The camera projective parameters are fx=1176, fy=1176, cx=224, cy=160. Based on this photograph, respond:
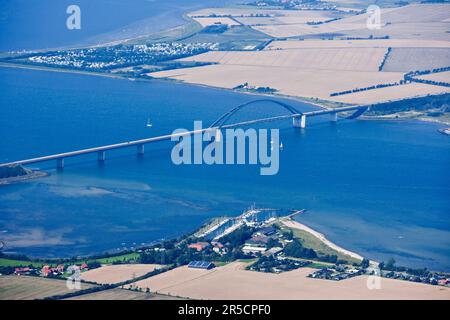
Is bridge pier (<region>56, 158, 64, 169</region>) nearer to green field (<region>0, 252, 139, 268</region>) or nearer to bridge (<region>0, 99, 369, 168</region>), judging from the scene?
bridge (<region>0, 99, 369, 168</region>)

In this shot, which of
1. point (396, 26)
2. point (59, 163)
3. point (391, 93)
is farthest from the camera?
point (396, 26)

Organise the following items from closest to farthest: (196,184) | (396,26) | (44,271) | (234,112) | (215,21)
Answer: (44,271) < (196,184) < (234,112) < (396,26) < (215,21)

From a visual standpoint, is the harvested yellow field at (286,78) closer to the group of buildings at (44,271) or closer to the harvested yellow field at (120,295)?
the group of buildings at (44,271)

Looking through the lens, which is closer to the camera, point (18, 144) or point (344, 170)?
point (344, 170)

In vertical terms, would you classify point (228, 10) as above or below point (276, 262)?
above

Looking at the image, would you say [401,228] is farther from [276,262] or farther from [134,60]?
[134,60]

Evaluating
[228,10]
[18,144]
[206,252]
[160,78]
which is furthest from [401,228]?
[228,10]

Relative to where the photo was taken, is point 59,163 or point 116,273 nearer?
point 116,273

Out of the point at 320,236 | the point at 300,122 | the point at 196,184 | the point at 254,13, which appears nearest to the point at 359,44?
the point at 254,13

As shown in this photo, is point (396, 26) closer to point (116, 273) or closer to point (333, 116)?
point (333, 116)
